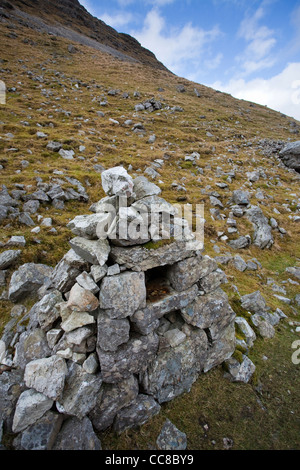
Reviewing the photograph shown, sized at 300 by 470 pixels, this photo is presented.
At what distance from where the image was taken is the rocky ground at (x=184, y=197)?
6.91 m

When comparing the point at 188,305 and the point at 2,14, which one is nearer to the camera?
the point at 188,305

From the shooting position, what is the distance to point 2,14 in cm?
6197

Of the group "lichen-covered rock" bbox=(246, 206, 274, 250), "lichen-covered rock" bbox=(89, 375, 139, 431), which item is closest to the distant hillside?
"lichen-covered rock" bbox=(246, 206, 274, 250)

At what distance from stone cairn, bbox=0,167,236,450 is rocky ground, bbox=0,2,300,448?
70 cm

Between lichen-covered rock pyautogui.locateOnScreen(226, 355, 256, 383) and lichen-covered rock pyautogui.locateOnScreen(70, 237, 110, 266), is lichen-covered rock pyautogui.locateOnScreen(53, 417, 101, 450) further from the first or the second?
lichen-covered rock pyautogui.locateOnScreen(226, 355, 256, 383)

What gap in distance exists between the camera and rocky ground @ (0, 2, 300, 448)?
6910mm

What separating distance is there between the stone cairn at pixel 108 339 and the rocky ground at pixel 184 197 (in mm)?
699

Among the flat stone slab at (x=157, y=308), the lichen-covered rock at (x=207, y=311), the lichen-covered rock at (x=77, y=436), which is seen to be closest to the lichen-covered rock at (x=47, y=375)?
the lichen-covered rock at (x=77, y=436)

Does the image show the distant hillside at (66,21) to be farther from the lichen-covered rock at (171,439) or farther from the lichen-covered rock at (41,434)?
the lichen-covered rock at (171,439)

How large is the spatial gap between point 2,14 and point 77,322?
94.6 meters

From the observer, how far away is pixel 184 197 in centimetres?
1869

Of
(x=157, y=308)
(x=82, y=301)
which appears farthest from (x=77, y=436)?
(x=157, y=308)
